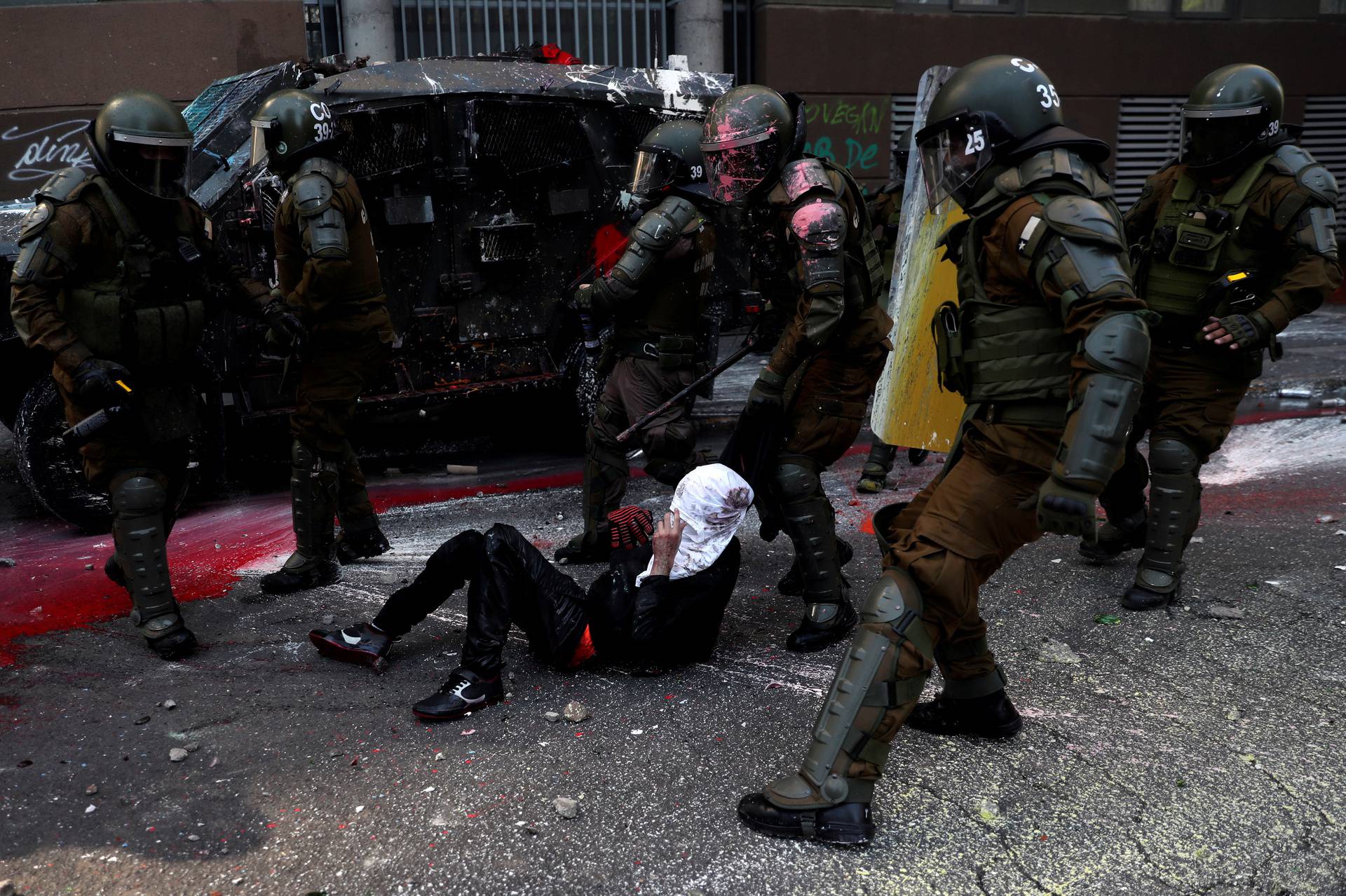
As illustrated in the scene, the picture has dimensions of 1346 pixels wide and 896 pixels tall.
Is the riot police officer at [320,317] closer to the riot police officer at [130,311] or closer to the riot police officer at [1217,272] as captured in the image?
the riot police officer at [130,311]

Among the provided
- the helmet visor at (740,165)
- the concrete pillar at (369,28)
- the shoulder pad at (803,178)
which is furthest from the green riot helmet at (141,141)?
the concrete pillar at (369,28)

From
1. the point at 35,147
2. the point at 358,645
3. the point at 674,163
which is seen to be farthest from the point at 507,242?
the point at 35,147

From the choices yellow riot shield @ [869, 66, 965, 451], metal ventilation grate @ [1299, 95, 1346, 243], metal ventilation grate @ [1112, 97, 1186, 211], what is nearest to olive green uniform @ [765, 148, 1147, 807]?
yellow riot shield @ [869, 66, 965, 451]

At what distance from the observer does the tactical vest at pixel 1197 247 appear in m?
4.29

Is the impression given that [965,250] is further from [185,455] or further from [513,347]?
[513,347]

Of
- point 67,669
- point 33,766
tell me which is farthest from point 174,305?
point 33,766

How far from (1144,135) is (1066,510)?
1278 cm

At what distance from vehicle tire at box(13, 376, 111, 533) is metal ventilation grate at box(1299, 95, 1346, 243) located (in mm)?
14743

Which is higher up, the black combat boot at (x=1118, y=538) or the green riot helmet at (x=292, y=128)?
the green riot helmet at (x=292, y=128)

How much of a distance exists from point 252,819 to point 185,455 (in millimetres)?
1883

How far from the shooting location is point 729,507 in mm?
3607

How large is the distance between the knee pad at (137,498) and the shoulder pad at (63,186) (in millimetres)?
1040

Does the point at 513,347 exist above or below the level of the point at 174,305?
below

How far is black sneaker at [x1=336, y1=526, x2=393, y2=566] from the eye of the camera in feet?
16.5
